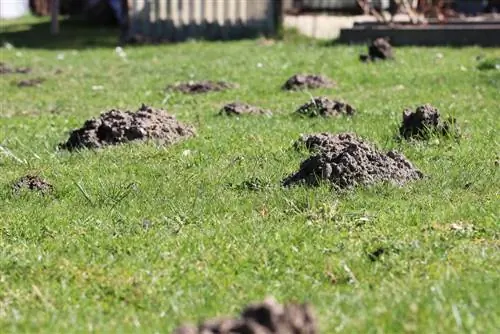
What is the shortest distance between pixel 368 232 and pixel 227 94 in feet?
22.7

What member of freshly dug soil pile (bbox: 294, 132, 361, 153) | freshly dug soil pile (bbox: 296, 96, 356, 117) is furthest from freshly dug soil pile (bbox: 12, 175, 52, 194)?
freshly dug soil pile (bbox: 296, 96, 356, 117)

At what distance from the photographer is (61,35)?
2620cm

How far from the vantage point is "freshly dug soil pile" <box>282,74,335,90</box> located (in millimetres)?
12995

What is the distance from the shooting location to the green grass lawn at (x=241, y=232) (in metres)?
4.83

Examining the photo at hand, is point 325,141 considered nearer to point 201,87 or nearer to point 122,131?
point 122,131

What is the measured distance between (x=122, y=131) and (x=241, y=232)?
10.4ft

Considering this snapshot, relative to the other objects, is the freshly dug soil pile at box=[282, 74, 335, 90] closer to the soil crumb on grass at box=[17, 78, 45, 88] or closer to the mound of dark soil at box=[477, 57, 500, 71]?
the mound of dark soil at box=[477, 57, 500, 71]

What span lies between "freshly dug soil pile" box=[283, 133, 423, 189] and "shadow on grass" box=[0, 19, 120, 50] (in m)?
15.5

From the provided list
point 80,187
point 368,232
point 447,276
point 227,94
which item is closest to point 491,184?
point 368,232

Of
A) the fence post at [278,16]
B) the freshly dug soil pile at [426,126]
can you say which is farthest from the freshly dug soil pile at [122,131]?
the fence post at [278,16]

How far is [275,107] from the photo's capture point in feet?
37.6

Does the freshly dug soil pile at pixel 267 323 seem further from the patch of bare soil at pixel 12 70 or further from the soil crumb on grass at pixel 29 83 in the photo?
the patch of bare soil at pixel 12 70

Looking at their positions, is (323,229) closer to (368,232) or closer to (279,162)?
(368,232)

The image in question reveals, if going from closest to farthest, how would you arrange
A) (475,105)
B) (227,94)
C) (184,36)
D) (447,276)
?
(447,276) → (475,105) → (227,94) → (184,36)
